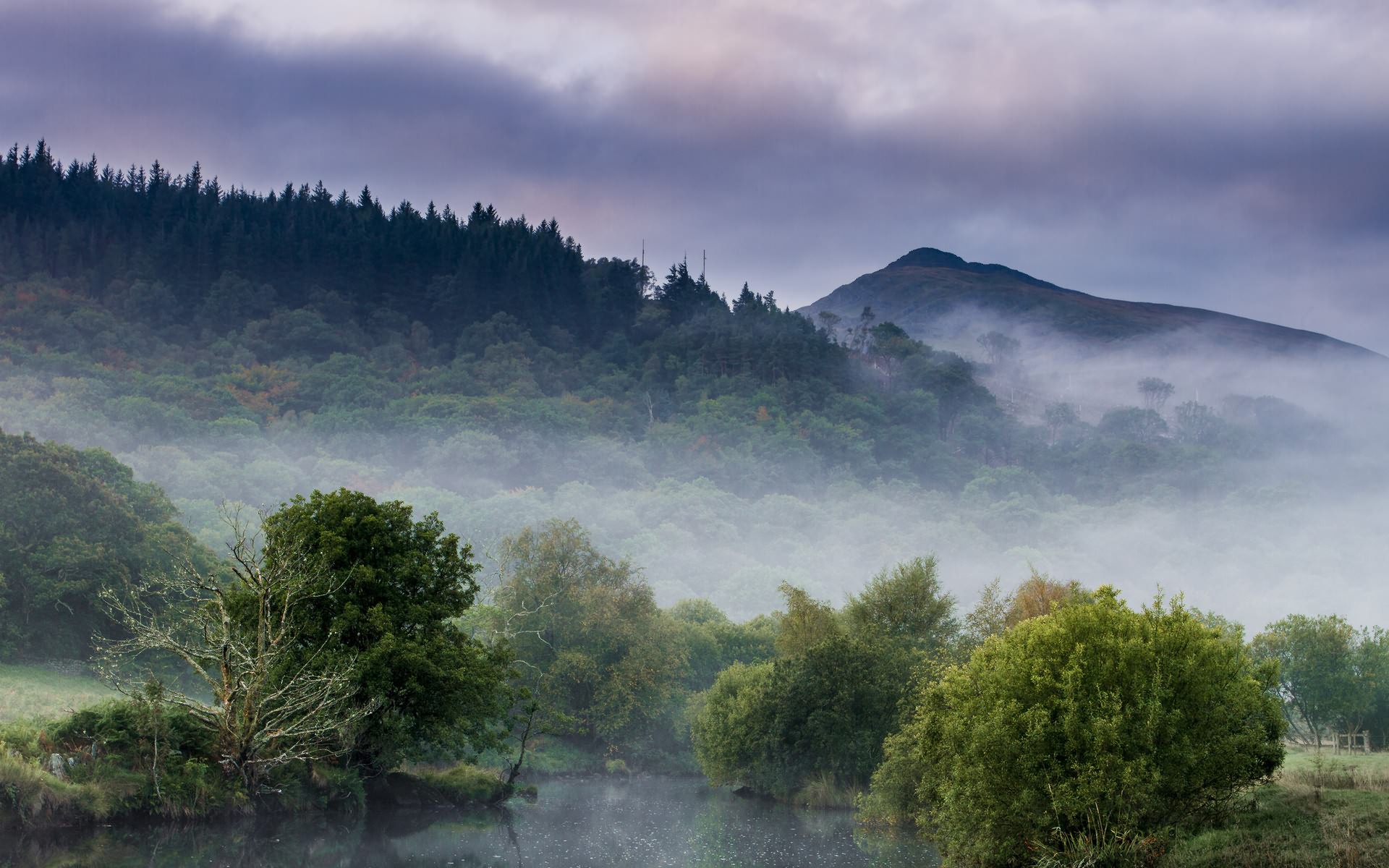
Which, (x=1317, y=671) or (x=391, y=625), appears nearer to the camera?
(x=391, y=625)

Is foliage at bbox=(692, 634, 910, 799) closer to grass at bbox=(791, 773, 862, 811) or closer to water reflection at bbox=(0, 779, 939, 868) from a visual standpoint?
Result: grass at bbox=(791, 773, 862, 811)

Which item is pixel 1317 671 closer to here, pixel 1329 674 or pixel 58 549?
pixel 1329 674

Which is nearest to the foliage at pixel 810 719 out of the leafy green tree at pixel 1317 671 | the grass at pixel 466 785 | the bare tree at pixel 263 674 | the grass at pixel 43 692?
the grass at pixel 466 785

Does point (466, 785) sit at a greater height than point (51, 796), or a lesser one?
lesser

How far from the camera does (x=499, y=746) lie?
51.8 m

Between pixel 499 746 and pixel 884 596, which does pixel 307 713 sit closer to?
pixel 499 746

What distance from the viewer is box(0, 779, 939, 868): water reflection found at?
35750mm

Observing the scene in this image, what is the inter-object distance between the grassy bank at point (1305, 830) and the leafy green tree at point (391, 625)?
28.7 meters

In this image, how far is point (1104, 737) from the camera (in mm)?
30953

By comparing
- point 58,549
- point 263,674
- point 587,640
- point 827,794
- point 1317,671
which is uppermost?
point 58,549

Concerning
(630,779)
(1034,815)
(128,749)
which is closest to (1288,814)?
(1034,815)

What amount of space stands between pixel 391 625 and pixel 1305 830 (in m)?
32.5

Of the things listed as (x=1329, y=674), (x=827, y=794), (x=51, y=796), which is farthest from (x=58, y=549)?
(x=1329, y=674)

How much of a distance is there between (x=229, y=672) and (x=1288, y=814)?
32318 millimetres
